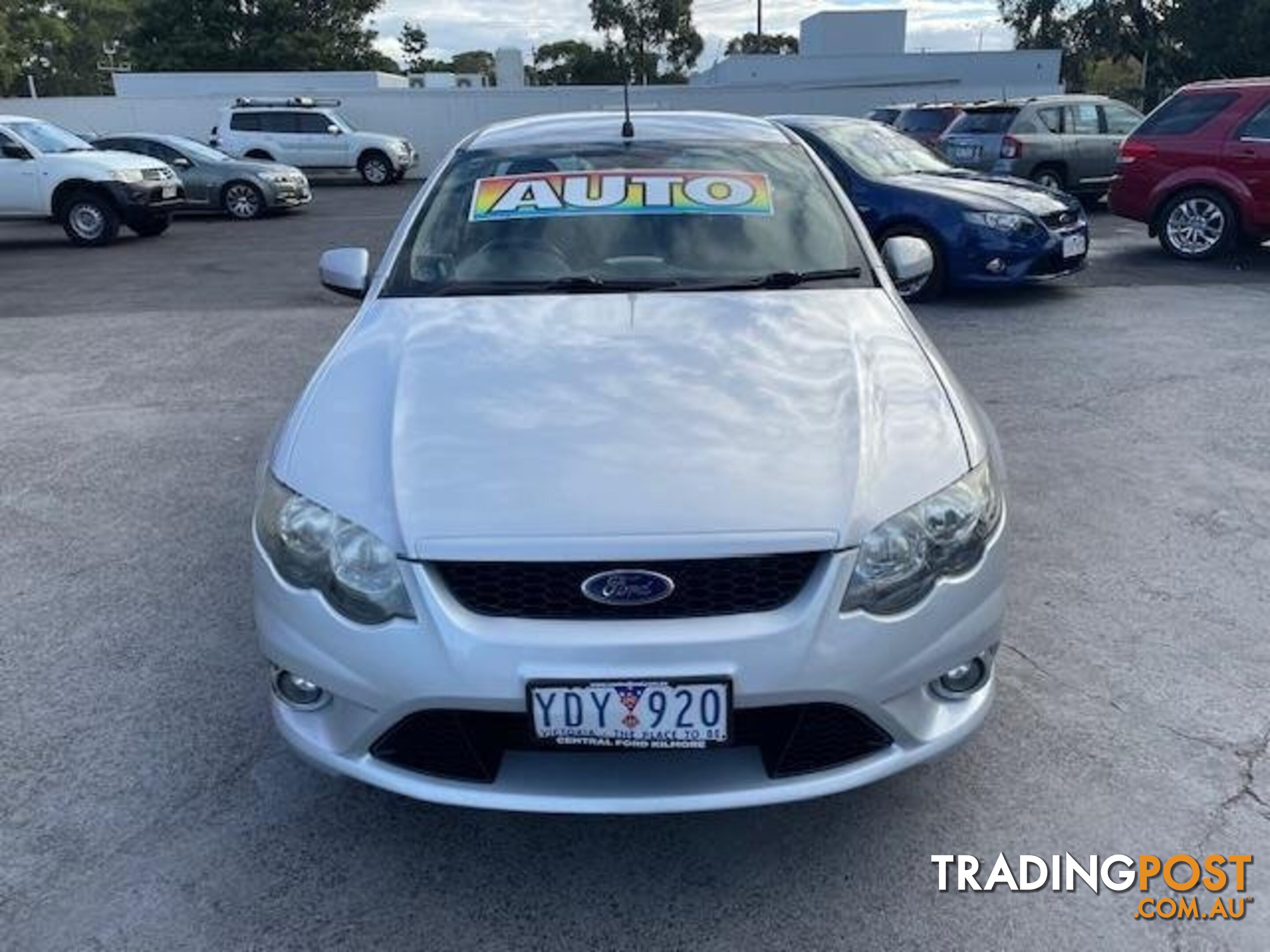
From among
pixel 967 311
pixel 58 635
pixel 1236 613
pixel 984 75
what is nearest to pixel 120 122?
pixel 984 75

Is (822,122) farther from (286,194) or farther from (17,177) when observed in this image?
(286,194)

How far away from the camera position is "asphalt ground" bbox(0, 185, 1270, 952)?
2254mm

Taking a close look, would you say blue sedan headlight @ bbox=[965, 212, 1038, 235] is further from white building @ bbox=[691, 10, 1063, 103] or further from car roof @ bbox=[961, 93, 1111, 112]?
white building @ bbox=[691, 10, 1063, 103]

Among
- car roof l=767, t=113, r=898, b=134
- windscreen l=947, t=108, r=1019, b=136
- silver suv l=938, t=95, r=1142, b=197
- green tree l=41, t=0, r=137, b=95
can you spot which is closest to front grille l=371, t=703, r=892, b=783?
car roof l=767, t=113, r=898, b=134

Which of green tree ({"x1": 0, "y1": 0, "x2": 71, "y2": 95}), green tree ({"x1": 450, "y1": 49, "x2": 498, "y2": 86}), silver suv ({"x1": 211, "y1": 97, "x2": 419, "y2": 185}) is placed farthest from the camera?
green tree ({"x1": 450, "y1": 49, "x2": 498, "y2": 86})

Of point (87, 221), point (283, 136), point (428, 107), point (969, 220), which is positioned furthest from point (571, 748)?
point (428, 107)

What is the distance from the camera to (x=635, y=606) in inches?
82.0

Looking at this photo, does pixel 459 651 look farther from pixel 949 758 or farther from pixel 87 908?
pixel 949 758

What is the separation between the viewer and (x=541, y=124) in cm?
424

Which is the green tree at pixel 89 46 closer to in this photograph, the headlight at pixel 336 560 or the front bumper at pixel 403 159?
the front bumper at pixel 403 159

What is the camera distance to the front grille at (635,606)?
6.83ft

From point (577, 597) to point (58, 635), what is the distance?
235cm

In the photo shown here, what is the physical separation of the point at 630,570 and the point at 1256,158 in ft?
32.8

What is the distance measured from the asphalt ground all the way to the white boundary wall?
82.1ft
